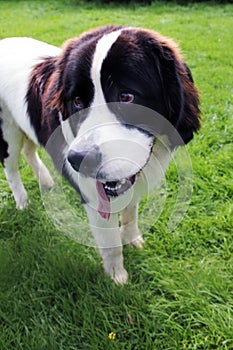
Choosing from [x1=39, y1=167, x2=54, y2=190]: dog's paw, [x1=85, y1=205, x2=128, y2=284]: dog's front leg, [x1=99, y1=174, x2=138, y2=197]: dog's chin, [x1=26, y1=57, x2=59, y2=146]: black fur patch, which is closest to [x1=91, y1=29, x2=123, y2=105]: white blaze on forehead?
[x1=99, y1=174, x2=138, y2=197]: dog's chin

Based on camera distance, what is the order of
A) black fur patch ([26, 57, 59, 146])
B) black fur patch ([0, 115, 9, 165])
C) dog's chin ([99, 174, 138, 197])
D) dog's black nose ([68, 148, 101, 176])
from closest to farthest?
1. dog's black nose ([68, 148, 101, 176])
2. dog's chin ([99, 174, 138, 197])
3. black fur patch ([26, 57, 59, 146])
4. black fur patch ([0, 115, 9, 165])

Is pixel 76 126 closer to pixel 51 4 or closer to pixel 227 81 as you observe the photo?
pixel 227 81

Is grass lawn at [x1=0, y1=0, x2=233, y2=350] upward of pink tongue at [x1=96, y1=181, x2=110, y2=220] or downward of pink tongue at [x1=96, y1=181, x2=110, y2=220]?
downward

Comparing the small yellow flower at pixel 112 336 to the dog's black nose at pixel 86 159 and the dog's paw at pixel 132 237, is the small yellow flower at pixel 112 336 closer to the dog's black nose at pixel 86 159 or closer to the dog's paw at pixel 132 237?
the dog's paw at pixel 132 237

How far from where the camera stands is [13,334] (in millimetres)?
2109

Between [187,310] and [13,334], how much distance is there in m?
0.88

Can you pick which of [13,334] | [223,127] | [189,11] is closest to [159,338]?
[13,334]

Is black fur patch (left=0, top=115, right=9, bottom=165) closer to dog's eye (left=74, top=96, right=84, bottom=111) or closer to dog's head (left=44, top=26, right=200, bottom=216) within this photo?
dog's head (left=44, top=26, right=200, bottom=216)

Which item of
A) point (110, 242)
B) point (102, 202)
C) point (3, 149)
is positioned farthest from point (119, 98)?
point (3, 149)

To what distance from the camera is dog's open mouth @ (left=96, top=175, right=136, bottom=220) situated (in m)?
1.90

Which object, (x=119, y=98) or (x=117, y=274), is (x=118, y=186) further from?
(x=117, y=274)

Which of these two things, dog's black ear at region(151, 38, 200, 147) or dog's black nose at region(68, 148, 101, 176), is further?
dog's black ear at region(151, 38, 200, 147)

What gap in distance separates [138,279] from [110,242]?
298mm

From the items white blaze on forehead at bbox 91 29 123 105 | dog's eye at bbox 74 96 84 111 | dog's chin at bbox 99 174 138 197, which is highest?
white blaze on forehead at bbox 91 29 123 105
